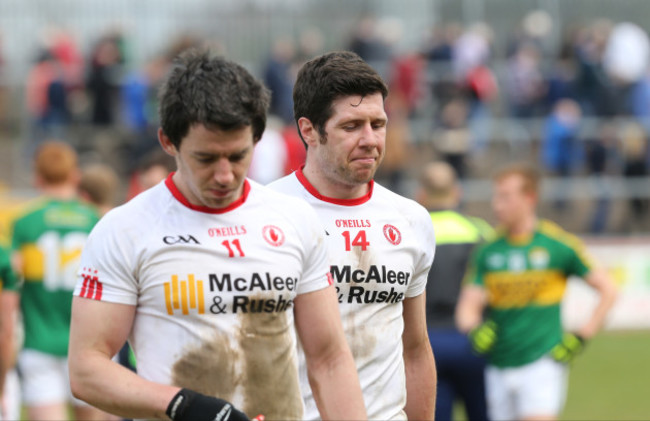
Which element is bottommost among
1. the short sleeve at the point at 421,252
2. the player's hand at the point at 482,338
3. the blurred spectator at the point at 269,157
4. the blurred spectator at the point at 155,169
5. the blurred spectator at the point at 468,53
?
the blurred spectator at the point at 269,157

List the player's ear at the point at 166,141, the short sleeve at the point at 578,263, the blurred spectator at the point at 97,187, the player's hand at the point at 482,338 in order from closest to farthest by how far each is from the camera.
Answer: the player's ear at the point at 166,141, the player's hand at the point at 482,338, the short sleeve at the point at 578,263, the blurred spectator at the point at 97,187

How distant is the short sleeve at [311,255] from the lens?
4.12 meters

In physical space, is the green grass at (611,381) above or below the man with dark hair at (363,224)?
below

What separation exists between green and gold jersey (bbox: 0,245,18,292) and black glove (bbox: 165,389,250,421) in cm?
347

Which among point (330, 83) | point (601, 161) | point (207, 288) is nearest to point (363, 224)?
point (330, 83)

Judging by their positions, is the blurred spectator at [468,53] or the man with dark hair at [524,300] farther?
the blurred spectator at [468,53]

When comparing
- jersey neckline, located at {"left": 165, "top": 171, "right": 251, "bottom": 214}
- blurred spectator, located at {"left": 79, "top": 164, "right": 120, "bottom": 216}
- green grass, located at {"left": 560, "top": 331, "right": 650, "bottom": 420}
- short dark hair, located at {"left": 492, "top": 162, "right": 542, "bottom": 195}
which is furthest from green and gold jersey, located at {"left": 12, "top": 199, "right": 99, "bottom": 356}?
green grass, located at {"left": 560, "top": 331, "right": 650, "bottom": 420}

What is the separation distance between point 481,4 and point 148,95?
831 centimetres

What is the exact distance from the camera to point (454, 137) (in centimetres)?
2030

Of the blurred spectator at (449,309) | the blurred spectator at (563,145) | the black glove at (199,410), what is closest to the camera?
the black glove at (199,410)

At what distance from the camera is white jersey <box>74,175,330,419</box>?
153 inches

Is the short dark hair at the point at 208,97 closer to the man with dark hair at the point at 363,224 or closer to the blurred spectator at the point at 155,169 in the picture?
the man with dark hair at the point at 363,224

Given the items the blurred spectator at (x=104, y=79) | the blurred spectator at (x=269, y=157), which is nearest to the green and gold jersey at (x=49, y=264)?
the blurred spectator at (x=269, y=157)

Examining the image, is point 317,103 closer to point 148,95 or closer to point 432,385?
point 432,385
